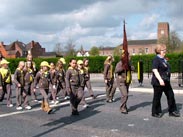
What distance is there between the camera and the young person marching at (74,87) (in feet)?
33.2

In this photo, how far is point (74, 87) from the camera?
10.3 m

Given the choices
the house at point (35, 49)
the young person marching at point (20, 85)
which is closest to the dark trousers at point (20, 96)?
the young person marching at point (20, 85)

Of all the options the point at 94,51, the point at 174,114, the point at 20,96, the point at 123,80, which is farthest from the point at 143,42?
the point at 174,114

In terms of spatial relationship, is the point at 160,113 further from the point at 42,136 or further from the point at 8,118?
the point at 8,118

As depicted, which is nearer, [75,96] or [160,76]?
[160,76]

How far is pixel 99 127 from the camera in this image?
8.25 metres

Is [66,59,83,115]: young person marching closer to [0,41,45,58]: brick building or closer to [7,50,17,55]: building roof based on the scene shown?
[7,50,17,55]: building roof

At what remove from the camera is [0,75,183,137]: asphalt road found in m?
7.63

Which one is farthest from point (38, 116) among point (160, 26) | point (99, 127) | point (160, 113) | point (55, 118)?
point (160, 26)

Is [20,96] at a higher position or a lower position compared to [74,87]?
lower

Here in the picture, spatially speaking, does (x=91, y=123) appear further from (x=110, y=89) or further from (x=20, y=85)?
(x=110, y=89)

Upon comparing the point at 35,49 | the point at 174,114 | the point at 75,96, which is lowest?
the point at 174,114

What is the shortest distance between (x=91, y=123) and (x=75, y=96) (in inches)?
63.2

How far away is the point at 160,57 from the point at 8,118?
4.70 meters
